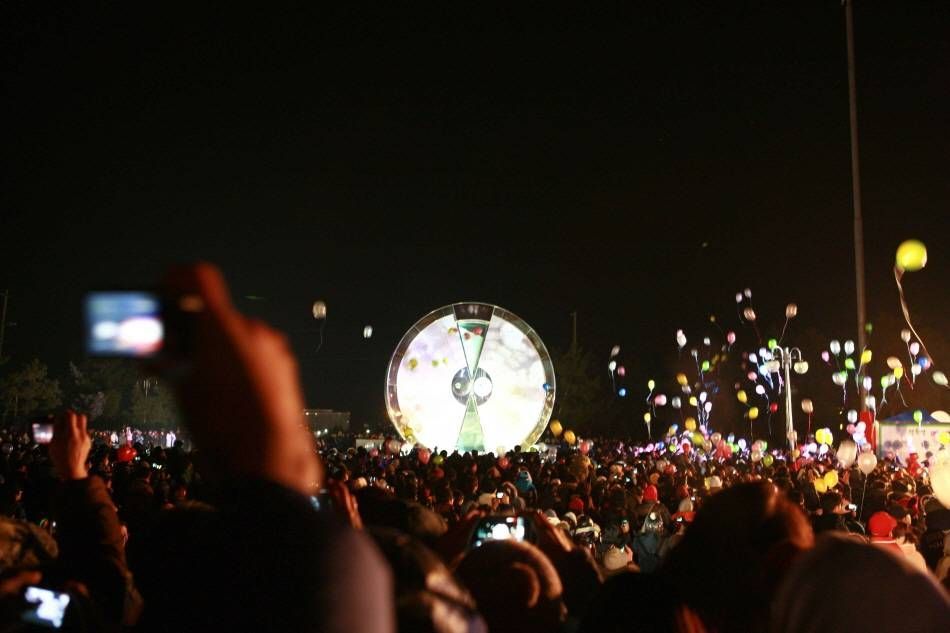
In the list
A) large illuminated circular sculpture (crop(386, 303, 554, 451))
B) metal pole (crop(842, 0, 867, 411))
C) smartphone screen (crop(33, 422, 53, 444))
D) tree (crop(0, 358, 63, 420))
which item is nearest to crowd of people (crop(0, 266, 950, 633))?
smartphone screen (crop(33, 422, 53, 444))

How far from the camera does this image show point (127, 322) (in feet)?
4.95

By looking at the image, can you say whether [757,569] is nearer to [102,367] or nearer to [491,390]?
[491,390]

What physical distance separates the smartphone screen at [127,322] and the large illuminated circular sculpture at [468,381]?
25.0 m

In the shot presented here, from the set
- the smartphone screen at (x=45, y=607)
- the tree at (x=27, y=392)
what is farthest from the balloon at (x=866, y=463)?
the tree at (x=27, y=392)

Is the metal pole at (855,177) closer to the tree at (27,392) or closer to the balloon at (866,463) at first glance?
the balloon at (866,463)

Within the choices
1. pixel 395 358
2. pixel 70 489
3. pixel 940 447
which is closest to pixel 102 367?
pixel 395 358

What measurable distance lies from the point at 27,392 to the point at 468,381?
32796mm

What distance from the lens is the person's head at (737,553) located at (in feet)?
7.82

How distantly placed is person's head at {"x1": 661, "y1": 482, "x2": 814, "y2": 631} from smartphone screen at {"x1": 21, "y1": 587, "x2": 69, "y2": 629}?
1621 mm

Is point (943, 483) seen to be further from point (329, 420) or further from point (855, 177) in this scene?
point (329, 420)

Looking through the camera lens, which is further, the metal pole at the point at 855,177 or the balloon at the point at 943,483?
the metal pole at the point at 855,177

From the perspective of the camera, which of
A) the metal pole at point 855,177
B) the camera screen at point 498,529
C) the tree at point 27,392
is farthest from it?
the tree at point 27,392

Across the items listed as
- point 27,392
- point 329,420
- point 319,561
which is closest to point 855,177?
point 319,561

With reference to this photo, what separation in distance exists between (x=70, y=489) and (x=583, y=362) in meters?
51.6
